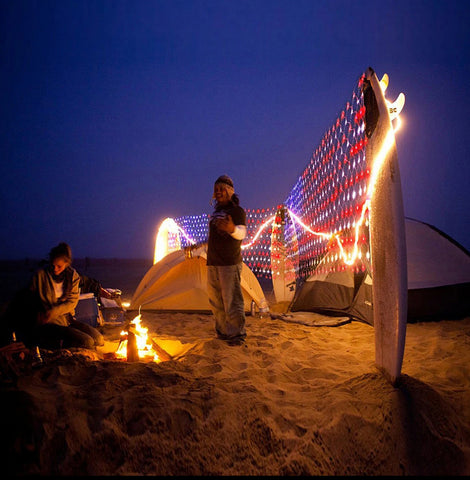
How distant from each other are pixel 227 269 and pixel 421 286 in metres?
3.20

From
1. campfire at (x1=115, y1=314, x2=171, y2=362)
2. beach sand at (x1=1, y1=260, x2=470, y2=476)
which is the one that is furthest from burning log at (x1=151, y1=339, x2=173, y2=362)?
beach sand at (x1=1, y1=260, x2=470, y2=476)

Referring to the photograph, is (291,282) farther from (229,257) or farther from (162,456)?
(162,456)

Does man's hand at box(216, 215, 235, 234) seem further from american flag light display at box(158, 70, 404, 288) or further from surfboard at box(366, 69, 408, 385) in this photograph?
surfboard at box(366, 69, 408, 385)

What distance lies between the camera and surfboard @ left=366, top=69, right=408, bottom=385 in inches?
78.5

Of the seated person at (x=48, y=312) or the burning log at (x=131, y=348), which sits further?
the seated person at (x=48, y=312)

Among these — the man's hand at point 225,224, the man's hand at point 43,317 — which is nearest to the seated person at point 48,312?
the man's hand at point 43,317

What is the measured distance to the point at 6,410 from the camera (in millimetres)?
1511

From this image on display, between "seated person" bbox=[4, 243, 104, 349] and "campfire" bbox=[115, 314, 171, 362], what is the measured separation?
Result: 1.93 feet

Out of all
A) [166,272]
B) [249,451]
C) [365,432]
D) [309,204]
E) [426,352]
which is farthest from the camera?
[166,272]

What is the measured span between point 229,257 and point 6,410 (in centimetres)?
240

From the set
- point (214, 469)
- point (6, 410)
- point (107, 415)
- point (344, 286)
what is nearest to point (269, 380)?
point (214, 469)

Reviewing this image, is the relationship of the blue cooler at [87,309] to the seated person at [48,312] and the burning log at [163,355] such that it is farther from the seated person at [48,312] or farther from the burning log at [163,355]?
the burning log at [163,355]

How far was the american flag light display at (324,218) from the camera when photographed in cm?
296

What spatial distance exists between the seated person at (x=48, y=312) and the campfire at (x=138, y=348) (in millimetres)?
589
